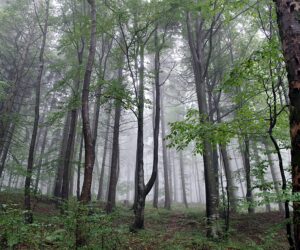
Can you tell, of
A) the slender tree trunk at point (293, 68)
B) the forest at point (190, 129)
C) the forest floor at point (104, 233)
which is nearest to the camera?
the slender tree trunk at point (293, 68)

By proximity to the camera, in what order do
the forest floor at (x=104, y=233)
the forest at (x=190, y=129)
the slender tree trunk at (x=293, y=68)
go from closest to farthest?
1. the slender tree trunk at (x=293, y=68)
2. the forest at (x=190, y=129)
3. the forest floor at (x=104, y=233)

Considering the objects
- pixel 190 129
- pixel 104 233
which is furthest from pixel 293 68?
pixel 104 233

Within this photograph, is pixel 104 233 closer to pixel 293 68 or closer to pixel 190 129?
pixel 190 129

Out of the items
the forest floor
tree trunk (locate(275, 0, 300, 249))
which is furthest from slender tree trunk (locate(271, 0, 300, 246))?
the forest floor

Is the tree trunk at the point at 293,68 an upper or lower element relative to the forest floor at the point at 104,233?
upper

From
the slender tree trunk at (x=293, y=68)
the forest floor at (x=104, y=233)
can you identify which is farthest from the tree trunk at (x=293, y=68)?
the forest floor at (x=104, y=233)

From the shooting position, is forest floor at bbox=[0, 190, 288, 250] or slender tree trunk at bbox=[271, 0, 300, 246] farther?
forest floor at bbox=[0, 190, 288, 250]

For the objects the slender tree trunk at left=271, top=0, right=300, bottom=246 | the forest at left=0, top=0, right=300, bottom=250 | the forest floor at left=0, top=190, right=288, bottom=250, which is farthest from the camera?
the forest floor at left=0, top=190, right=288, bottom=250

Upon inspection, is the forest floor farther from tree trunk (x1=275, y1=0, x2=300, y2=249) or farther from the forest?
tree trunk (x1=275, y1=0, x2=300, y2=249)

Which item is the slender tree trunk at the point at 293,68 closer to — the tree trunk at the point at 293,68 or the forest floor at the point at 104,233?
the tree trunk at the point at 293,68

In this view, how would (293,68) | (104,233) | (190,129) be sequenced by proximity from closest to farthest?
(293,68), (104,233), (190,129)

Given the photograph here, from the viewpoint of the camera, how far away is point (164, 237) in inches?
362

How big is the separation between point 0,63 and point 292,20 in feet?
63.5

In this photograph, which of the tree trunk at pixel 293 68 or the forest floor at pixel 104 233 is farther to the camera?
the forest floor at pixel 104 233
